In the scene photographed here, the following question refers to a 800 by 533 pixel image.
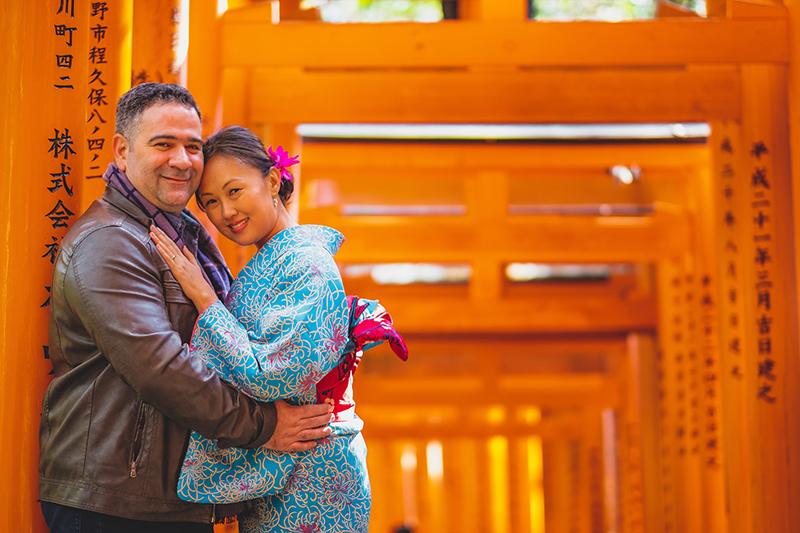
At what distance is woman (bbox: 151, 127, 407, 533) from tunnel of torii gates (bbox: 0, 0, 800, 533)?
483 mm

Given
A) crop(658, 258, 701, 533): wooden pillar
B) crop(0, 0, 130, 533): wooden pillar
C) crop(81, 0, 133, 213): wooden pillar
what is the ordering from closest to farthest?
crop(0, 0, 130, 533): wooden pillar → crop(81, 0, 133, 213): wooden pillar → crop(658, 258, 701, 533): wooden pillar

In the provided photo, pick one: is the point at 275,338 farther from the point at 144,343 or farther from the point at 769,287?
the point at 769,287

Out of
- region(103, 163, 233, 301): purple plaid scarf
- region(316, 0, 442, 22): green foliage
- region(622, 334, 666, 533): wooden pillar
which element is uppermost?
region(316, 0, 442, 22): green foliage

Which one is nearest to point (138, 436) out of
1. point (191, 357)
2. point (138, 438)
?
point (138, 438)

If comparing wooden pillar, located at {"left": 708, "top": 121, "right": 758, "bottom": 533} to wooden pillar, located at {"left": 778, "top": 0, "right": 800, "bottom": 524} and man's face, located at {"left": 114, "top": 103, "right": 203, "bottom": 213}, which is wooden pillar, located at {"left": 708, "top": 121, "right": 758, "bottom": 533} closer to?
wooden pillar, located at {"left": 778, "top": 0, "right": 800, "bottom": 524}

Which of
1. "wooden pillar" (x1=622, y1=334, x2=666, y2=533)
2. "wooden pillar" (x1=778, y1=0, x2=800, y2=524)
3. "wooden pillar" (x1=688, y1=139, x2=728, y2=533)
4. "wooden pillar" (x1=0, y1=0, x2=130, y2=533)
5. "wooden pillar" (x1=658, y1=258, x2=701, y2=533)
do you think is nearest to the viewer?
"wooden pillar" (x1=0, y1=0, x2=130, y2=533)

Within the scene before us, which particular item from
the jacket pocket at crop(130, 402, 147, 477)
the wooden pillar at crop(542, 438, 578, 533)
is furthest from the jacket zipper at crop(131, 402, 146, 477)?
the wooden pillar at crop(542, 438, 578, 533)

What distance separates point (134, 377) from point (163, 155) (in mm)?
548

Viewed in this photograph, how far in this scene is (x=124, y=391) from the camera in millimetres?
1771

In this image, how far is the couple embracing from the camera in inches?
67.9

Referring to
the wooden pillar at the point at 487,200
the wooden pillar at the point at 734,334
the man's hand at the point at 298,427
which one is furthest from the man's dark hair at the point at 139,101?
the wooden pillar at the point at 487,200

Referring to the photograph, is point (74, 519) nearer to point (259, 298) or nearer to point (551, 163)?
point (259, 298)

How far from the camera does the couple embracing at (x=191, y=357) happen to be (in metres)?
1.72

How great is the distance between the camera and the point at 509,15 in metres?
4.51
